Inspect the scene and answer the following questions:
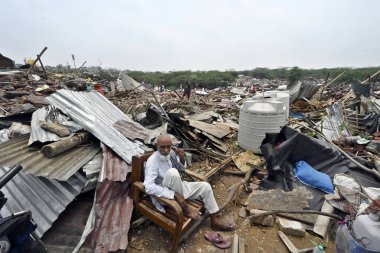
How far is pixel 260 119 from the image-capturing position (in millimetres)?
6191

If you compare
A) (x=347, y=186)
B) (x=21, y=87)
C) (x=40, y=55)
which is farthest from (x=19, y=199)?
(x=40, y=55)

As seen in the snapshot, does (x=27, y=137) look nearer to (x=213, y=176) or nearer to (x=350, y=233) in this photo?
(x=213, y=176)

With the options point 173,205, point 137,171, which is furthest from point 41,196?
point 173,205

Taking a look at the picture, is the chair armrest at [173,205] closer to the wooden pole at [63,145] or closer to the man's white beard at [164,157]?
the man's white beard at [164,157]

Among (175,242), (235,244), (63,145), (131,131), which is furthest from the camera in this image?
(131,131)

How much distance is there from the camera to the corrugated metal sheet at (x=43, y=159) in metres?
2.94

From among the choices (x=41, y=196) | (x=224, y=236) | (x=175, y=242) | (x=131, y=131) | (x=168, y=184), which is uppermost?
(x=131, y=131)

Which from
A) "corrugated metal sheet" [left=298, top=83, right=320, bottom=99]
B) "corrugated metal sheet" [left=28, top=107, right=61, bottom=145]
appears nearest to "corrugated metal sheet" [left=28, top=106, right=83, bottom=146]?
"corrugated metal sheet" [left=28, top=107, right=61, bottom=145]

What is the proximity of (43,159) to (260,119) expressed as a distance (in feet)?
16.6

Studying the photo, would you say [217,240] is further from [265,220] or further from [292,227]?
[292,227]

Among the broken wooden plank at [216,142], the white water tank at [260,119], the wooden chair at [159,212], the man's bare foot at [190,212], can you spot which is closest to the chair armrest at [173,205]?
the wooden chair at [159,212]

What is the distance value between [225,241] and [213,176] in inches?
77.0

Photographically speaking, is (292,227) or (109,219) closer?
(109,219)

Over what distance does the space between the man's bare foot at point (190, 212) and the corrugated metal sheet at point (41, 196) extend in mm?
1495
